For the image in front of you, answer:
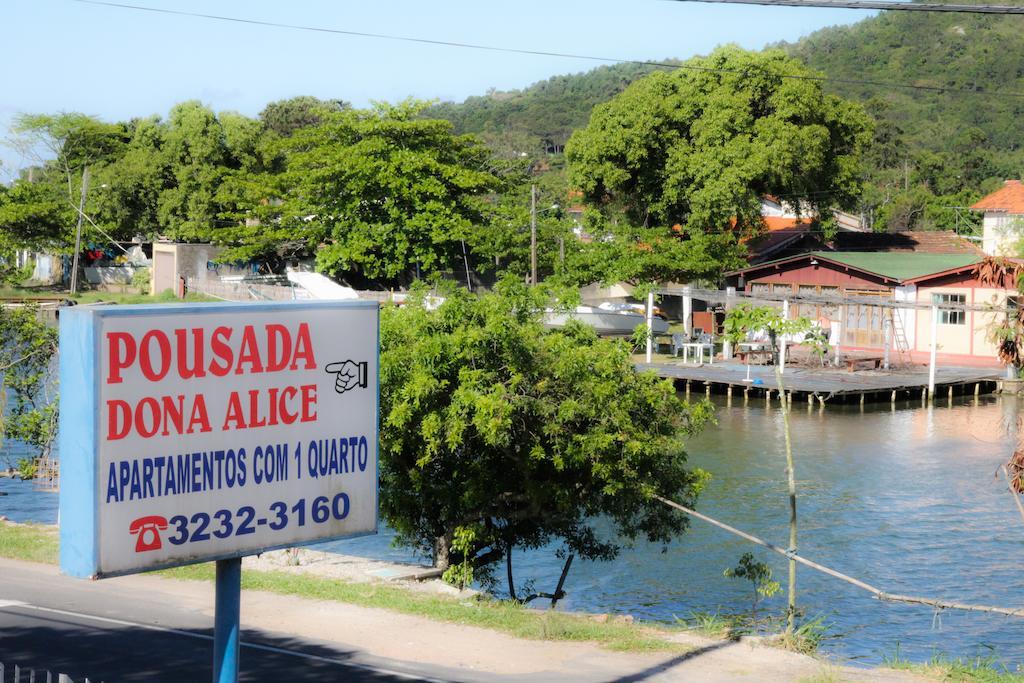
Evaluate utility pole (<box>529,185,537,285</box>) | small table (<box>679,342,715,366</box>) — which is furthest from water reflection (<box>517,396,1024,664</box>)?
utility pole (<box>529,185,537,285</box>)

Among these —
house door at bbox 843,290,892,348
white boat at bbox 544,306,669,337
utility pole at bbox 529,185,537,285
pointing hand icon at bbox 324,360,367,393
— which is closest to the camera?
pointing hand icon at bbox 324,360,367,393

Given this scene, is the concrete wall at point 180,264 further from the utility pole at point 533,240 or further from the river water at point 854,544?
the river water at point 854,544

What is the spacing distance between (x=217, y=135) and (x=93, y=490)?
77.6m

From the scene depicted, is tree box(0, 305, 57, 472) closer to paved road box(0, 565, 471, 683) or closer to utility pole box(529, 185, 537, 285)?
paved road box(0, 565, 471, 683)

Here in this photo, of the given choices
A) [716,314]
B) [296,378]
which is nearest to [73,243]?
[716,314]

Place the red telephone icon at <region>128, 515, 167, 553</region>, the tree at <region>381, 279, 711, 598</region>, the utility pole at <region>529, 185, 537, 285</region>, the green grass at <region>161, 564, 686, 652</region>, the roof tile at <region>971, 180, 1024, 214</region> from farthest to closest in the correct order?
the roof tile at <region>971, 180, 1024, 214</region> → the utility pole at <region>529, 185, 537, 285</region> → the tree at <region>381, 279, 711, 598</region> → the green grass at <region>161, 564, 686, 652</region> → the red telephone icon at <region>128, 515, 167, 553</region>

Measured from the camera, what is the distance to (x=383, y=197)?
60156 millimetres

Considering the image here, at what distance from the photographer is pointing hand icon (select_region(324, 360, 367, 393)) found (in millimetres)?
8289

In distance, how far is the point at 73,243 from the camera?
73.6 meters

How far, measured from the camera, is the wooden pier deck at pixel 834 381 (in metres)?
47.1

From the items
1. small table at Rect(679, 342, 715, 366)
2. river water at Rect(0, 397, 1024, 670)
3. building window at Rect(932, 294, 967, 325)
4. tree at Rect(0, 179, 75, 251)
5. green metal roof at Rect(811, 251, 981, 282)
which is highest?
tree at Rect(0, 179, 75, 251)

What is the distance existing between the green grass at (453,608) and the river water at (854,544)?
4.54 m

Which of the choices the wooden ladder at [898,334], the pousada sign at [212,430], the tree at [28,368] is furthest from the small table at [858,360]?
the pousada sign at [212,430]

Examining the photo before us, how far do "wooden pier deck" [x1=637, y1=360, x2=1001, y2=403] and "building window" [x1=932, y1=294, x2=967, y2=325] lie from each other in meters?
2.37
